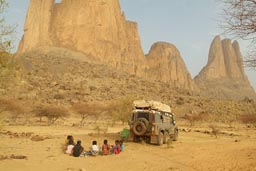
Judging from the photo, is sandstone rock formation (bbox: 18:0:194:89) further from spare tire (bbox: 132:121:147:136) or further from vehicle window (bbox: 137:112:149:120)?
spare tire (bbox: 132:121:147:136)

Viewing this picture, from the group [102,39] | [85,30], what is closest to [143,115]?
[85,30]

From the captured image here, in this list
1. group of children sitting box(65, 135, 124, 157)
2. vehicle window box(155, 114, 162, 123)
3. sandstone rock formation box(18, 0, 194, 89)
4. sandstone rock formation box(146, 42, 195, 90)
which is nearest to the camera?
group of children sitting box(65, 135, 124, 157)

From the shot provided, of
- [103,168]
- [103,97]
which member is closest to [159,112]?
[103,168]

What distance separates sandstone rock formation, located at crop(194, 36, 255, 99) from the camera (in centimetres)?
14750

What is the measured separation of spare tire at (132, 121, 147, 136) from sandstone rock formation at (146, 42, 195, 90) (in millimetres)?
110852

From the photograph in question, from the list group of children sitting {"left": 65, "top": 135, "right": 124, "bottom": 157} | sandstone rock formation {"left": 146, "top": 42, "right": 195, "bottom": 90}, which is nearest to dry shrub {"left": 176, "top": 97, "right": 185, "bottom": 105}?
group of children sitting {"left": 65, "top": 135, "right": 124, "bottom": 157}

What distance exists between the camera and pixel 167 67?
136250 mm

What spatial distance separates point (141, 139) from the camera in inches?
663

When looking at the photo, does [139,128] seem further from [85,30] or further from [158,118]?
[85,30]

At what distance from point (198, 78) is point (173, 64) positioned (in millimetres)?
26203

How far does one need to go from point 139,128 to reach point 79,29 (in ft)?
302

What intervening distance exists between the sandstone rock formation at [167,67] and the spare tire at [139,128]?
111 m

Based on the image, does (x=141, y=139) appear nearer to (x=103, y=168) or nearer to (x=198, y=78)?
(x=103, y=168)

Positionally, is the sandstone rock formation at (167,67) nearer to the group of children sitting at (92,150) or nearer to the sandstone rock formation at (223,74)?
the sandstone rock formation at (223,74)
